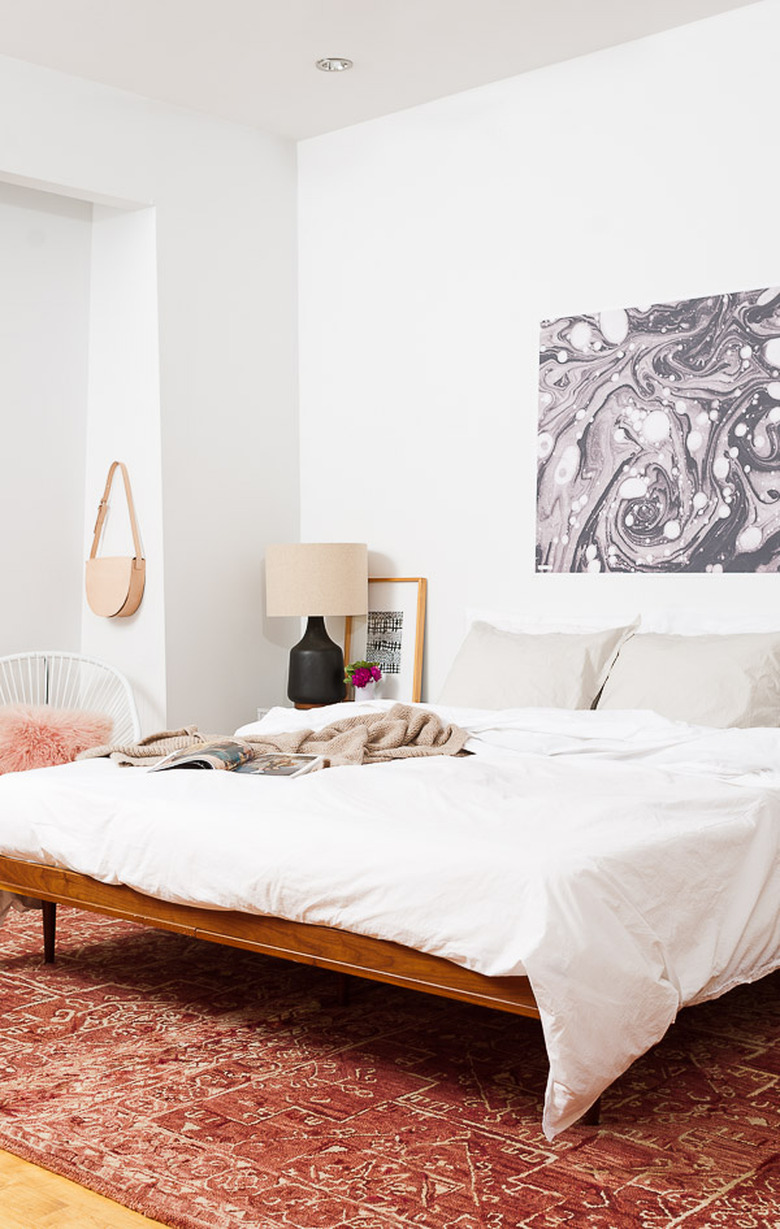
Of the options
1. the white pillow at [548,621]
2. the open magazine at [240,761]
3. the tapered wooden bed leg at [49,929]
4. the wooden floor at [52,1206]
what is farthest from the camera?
the white pillow at [548,621]

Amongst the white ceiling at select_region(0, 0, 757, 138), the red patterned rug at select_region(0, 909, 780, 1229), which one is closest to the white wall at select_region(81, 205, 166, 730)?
the white ceiling at select_region(0, 0, 757, 138)

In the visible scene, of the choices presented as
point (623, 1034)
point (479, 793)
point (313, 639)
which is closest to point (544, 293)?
point (313, 639)

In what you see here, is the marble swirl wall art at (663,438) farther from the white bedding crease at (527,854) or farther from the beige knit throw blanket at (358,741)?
the beige knit throw blanket at (358,741)

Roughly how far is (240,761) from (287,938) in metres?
0.81

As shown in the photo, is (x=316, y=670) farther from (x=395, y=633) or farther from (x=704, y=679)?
(x=704, y=679)

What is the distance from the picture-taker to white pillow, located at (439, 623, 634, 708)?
4.33 metres

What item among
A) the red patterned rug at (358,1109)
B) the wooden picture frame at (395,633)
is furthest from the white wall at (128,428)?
the red patterned rug at (358,1109)

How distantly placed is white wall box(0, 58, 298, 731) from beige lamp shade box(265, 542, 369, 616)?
A: 36 centimetres

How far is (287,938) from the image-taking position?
2918 millimetres

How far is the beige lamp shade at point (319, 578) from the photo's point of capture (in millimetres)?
5242

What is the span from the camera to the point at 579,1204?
7.44ft

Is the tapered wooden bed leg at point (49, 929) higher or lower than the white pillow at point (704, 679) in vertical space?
lower

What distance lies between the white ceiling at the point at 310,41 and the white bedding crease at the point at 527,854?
2.43m

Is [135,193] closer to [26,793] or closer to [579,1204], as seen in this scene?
[26,793]
